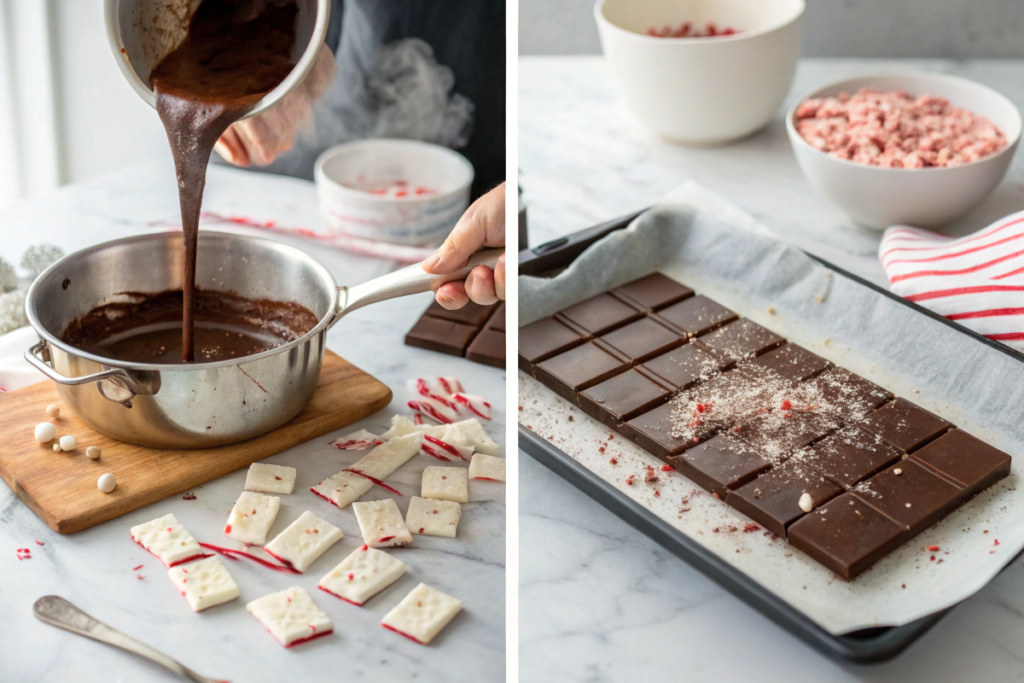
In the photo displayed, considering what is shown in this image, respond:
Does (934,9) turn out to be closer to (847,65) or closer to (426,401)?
(847,65)

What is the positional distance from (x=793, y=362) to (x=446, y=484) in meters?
0.46

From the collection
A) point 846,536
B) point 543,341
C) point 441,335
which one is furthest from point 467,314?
point 846,536

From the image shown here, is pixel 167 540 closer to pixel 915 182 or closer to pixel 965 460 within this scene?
pixel 965 460

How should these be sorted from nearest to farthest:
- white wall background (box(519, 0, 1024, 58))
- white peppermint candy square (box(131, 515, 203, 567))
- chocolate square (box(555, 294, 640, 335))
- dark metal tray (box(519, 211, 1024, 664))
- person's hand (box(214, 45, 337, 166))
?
dark metal tray (box(519, 211, 1024, 664)) < white peppermint candy square (box(131, 515, 203, 567)) < chocolate square (box(555, 294, 640, 335)) < person's hand (box(214, 45, 337, 166)) < white wall background (box(519, 0, 1024, 58))

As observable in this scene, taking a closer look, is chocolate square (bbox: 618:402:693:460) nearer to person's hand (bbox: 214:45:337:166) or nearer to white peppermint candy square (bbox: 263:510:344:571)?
white peppermint candy square (bbox: 263:510:344:571)

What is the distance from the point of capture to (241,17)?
1111 millimetres

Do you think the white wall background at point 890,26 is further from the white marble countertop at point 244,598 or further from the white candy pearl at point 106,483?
the white candy pearl at point 106,483

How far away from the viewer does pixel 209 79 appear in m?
1.10

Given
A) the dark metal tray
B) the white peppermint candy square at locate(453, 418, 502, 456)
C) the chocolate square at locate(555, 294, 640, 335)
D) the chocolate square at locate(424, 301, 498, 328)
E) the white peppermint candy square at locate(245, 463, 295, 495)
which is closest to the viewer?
the dark metal tray

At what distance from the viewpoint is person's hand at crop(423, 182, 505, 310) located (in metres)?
1.08

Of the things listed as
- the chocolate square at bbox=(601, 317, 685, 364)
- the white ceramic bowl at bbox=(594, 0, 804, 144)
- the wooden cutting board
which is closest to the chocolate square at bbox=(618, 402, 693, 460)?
the chocolate square at bbox=(601, 317, 685, 364)

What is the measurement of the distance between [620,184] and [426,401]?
0.66 meters

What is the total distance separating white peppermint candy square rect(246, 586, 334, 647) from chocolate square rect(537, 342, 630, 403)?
1.28 ft

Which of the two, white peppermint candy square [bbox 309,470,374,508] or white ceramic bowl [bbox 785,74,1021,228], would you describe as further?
white ceramic bowl [bbox 785,74,1021,228]
